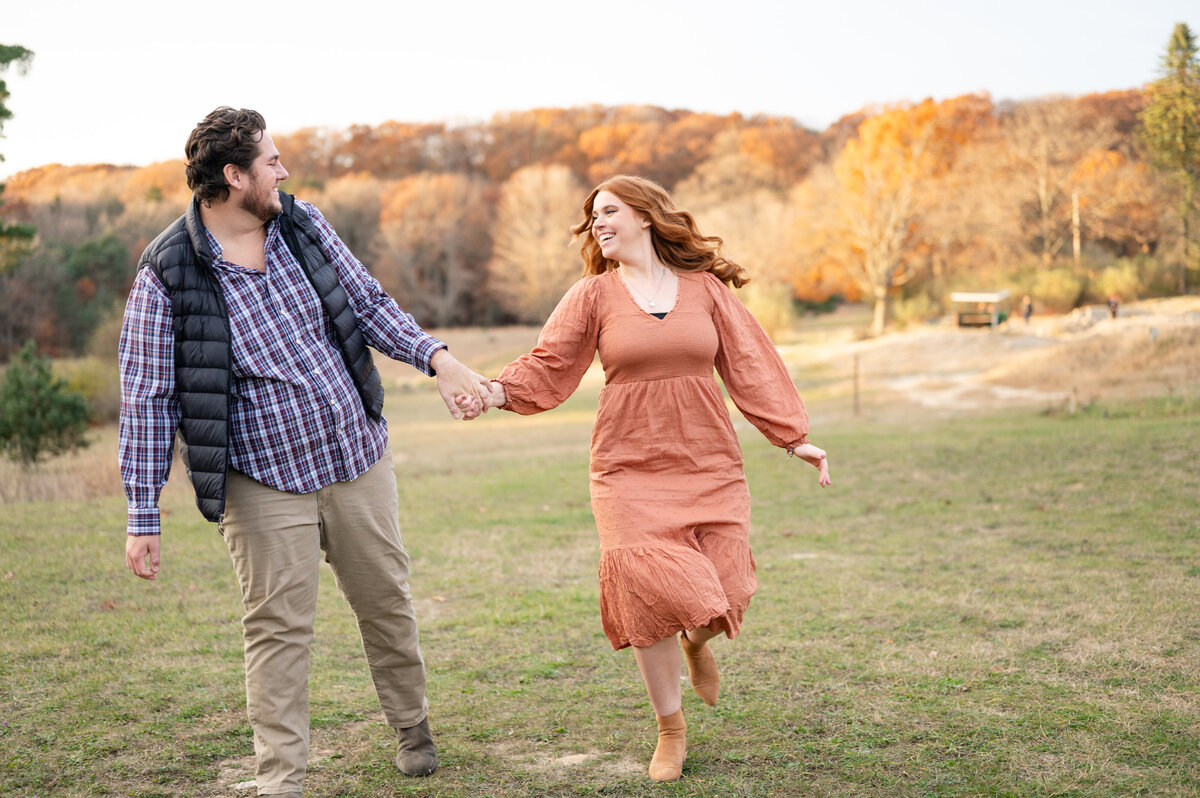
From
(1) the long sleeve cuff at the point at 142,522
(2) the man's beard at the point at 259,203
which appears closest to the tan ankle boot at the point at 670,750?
(1) the long sleeve cuff at the point at 142,522

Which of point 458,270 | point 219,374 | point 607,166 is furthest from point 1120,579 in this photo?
point 607,166

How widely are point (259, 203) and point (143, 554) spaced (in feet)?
3.83

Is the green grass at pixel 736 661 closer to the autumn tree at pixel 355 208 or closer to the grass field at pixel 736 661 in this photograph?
the grass field at pixel 736 661

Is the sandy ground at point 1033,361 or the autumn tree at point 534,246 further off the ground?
the autumn tree at point 534,246

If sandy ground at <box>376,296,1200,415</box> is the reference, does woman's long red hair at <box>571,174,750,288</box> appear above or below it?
above

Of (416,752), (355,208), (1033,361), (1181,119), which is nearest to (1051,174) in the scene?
(1181,119)

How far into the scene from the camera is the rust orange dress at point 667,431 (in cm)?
332

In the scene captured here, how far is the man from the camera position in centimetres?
301

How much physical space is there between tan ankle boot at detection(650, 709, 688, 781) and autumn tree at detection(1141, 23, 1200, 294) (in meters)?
42.4

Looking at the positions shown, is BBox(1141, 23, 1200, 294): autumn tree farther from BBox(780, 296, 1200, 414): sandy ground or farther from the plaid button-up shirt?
the plaid button-up shirt

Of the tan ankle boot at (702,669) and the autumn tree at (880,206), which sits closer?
the tan ankle boot at (702,669)

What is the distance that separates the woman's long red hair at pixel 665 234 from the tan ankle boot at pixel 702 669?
55.9 inches

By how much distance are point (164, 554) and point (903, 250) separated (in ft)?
140

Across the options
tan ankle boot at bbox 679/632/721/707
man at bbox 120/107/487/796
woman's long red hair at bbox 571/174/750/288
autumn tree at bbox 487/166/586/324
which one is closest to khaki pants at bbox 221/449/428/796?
man at bbox 120/107/487/796
